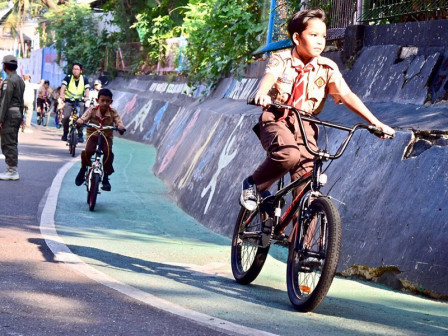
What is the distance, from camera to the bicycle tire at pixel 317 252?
5.66 m

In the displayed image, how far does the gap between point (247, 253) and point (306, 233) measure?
3.50ft

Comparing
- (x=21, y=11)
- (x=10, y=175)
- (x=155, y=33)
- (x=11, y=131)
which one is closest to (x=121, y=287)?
(x=10, y=175)

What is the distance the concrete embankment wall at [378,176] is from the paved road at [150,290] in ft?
0.83

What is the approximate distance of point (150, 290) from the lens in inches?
257

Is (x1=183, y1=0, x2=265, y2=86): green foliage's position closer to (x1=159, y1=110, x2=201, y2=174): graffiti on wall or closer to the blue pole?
the blue pole

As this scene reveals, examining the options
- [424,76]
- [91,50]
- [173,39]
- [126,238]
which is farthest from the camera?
[91,50]

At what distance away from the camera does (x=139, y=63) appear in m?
37.8

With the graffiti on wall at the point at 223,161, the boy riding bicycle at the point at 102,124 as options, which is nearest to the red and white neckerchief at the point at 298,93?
the graffiti on wall at the point at 223,161

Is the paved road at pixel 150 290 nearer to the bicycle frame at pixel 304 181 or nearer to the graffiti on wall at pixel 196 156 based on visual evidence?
the bicycle frame at pixel 304 181

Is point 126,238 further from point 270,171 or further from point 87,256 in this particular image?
point 270,171

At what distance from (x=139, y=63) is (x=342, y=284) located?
31384 mm

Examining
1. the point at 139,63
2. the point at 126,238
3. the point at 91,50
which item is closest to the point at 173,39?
the point at 139,63

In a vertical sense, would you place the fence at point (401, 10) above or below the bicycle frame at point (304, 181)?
above

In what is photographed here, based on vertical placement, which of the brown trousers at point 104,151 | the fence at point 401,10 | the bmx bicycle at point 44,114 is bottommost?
the bmx bicycle at point 44,114
